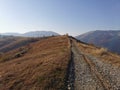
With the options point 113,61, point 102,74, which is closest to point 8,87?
point 102,74

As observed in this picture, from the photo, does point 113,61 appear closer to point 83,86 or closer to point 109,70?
A: point 109,70

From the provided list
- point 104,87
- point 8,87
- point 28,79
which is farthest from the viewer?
point 28,79

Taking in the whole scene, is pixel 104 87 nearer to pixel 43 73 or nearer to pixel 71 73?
pixel 71 73

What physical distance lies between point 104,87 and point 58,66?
9528mm

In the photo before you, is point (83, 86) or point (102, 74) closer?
point (83, 86)

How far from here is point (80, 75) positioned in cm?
2428

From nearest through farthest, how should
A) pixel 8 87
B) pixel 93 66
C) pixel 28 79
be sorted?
pixel 8 87, pixel 28 79, pixel 93 66

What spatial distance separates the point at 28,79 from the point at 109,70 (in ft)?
35.5

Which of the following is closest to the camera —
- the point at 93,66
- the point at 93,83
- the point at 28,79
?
the point at 93,83

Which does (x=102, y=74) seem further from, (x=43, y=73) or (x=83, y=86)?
(x=43, y=73)

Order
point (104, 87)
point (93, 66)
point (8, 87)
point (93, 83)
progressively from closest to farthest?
point (104, 87) < point (93, 83) < point (8, 87) < point (93, 66)

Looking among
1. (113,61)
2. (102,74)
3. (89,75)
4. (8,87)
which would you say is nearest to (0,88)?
(8,87)

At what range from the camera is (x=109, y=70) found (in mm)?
26516

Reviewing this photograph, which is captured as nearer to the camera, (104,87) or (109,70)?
(104,87)
